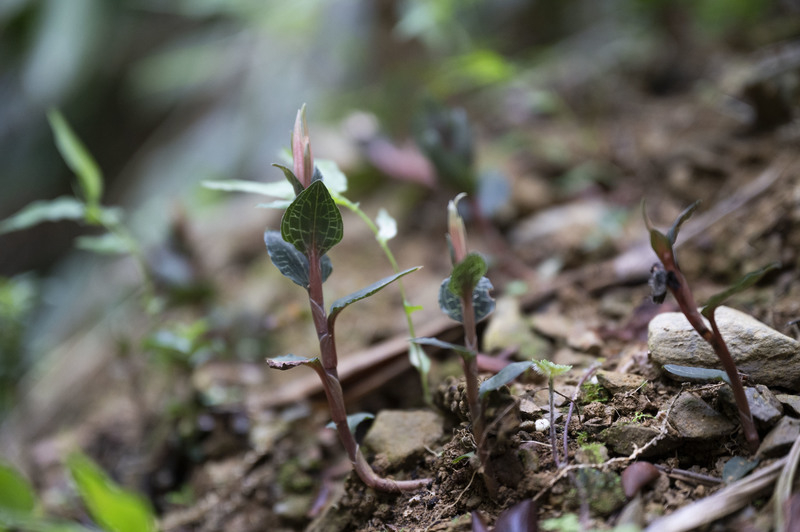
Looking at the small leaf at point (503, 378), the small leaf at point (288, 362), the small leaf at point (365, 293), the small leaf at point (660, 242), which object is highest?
the small leaf at point (660, 242)

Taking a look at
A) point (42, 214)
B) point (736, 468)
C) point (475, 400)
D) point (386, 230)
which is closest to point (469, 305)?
point (475, 400)

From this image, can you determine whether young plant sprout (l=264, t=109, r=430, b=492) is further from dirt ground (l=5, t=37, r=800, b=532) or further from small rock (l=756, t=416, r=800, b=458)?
small rock (l=756, t=416, r=800, b=458)

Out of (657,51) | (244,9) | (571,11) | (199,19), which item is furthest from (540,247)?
(199,19)

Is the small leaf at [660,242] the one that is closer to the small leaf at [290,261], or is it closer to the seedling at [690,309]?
the seedling at [690,309]

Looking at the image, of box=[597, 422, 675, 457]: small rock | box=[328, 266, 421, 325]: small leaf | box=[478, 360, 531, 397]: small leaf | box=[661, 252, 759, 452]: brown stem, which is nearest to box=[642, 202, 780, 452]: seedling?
box=[661, 252, 759, 452]: brown stem

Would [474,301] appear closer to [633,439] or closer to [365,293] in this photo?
[365,293]

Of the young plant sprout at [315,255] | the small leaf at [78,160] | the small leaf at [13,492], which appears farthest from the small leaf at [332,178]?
the small leaf at [13,492]
